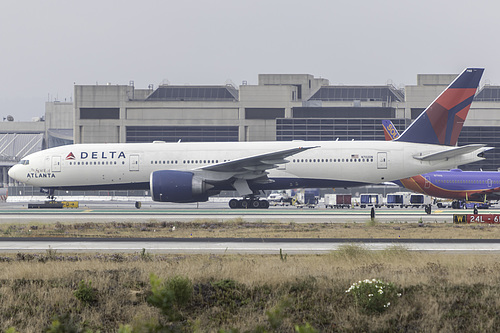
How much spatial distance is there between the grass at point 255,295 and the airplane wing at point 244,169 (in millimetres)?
27835

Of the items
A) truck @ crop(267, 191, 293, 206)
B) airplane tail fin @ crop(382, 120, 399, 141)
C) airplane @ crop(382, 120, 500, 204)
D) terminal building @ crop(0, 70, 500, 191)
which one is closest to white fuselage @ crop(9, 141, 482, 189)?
airplane @ crop(382, 120, 500, 204)

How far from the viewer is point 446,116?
49.6m

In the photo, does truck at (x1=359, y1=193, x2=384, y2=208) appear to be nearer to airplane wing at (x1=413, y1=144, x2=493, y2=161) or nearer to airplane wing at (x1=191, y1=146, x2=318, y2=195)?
airplane wing at (x1=413, y1=144, x2=493, y2=161)

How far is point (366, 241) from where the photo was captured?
26875 millimetres

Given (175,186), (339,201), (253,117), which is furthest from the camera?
(253,117)

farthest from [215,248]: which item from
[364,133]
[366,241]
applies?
[364,133]

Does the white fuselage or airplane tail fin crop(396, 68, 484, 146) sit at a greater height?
airplane tail fin crop(396, 68, 484, 146)

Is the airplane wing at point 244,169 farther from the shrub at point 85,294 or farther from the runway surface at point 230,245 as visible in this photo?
the shrub at point 85,294

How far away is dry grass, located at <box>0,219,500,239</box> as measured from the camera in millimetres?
30000

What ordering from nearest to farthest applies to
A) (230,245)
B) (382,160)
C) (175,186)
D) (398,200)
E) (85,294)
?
(85,294), (230,245), (175,186), (382,160), (398,200)

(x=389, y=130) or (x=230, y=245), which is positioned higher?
(x=389, y=130)

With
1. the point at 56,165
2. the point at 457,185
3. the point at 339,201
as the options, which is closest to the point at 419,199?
the point at 457,185

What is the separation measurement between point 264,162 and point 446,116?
13.8m

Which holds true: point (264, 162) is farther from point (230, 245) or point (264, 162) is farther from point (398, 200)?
point (398, 200)
